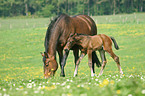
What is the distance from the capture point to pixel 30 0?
113188 mm

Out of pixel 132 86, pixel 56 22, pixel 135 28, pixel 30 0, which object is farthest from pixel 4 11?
pixel 132 86

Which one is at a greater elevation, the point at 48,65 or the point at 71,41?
the point at 71,41

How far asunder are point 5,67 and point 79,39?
525 inches

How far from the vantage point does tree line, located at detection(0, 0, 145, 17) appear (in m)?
104

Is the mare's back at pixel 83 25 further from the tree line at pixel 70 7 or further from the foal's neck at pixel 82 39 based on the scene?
the tree line at pixel 70 7

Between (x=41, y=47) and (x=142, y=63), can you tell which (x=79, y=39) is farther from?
(x=41, y=47)

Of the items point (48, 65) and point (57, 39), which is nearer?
point (48, 65)

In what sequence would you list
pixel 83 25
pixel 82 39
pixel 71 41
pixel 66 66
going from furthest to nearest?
Result: pixel 66 66 → pixel 83 25 → pixel 82 39 → pixel 71 41

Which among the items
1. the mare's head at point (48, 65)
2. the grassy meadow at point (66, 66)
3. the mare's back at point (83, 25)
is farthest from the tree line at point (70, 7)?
the mare's head at point (48, 65)

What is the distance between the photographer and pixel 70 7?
114 metres

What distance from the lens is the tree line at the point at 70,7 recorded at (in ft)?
341

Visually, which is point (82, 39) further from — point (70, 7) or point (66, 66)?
point (70, 7)

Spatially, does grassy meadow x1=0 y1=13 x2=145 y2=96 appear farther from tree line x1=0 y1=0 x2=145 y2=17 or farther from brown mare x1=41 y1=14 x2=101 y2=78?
Result: tree line x1=0 y1=0 x2=145 y2=17

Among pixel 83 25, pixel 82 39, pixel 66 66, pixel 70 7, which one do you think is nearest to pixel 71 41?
Answer: pixel 82 39
